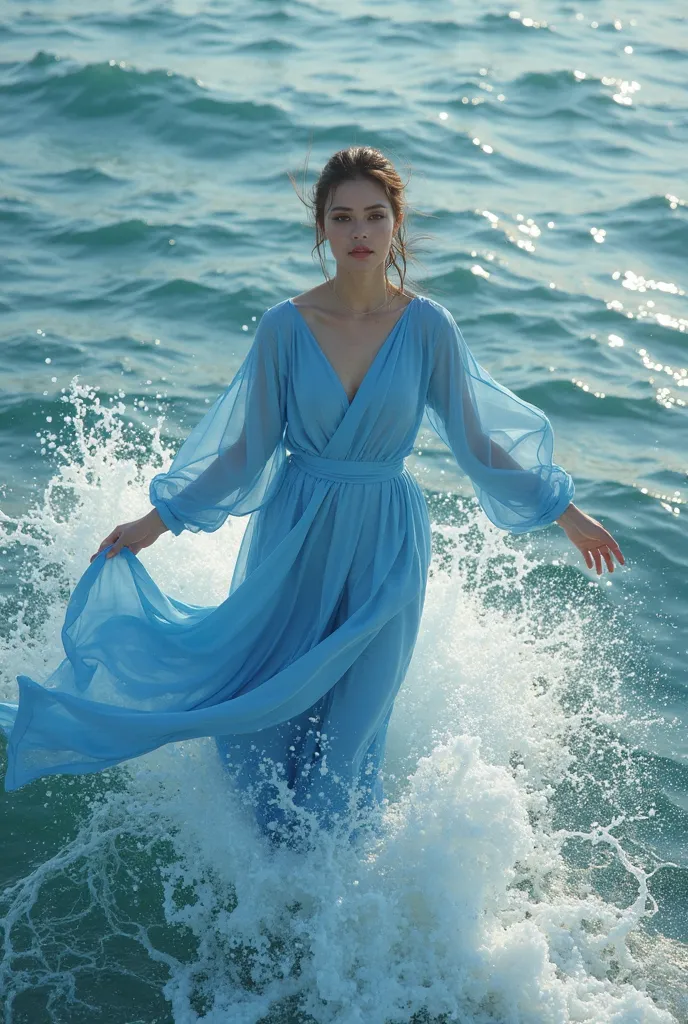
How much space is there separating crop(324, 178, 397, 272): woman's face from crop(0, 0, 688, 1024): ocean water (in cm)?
74

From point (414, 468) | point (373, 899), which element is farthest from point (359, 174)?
point (414, 468)

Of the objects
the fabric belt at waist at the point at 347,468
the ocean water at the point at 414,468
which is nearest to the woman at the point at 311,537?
the fabric belt at waist at the point at 347,468

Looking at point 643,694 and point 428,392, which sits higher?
point 428,392

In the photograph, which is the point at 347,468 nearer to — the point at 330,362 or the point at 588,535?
the point at 330,362

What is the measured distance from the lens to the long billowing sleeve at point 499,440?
434 centimetres

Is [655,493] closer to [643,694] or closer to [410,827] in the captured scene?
[643,694]

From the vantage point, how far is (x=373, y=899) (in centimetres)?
438

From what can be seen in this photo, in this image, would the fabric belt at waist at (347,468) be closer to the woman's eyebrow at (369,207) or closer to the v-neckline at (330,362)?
the v-neckline at (330,362)

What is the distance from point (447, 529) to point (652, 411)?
6.39 ft

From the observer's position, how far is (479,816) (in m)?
4.46

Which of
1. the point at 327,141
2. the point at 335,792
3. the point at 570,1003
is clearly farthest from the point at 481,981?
the point at 327,141

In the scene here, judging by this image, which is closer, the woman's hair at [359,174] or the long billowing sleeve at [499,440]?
the woman's hair at [359,174]

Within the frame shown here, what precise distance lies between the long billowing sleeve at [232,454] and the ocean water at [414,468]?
90 centimetres

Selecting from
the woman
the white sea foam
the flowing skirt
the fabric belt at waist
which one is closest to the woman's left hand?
the woman
